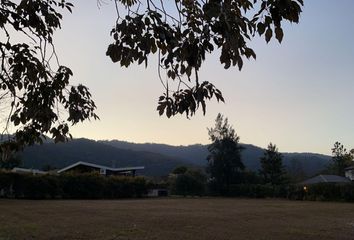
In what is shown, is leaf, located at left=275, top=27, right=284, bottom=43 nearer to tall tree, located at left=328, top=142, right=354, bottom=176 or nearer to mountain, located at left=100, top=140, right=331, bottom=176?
tall tree, located at left=328, top=142, right=354, bottom=176

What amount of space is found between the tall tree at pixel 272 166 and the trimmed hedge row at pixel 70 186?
72.1 ft

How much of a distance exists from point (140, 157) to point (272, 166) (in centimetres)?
6605

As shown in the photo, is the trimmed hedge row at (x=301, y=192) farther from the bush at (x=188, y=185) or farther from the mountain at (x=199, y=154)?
the mountain at (x=199, y=154)

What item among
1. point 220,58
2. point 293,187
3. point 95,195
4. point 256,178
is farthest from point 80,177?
point 220,58

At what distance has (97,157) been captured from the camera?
375 feet

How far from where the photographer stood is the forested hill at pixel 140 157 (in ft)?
310

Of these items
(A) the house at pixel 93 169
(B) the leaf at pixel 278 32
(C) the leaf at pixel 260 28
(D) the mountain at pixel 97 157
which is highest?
(D) the mountain at pixel 97 157

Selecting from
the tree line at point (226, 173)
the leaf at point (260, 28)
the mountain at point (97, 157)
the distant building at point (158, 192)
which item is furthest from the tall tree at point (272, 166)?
the leaf at point (260, 28)

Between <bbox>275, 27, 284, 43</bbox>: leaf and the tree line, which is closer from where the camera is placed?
<bbox>275, 27, 284, 43</bbox>: leaf

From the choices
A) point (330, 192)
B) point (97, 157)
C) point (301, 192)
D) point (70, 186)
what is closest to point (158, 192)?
point (70, 186)

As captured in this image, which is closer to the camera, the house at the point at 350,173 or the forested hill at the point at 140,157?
the house at the point at 350,173

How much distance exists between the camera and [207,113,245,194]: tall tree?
6850 cm

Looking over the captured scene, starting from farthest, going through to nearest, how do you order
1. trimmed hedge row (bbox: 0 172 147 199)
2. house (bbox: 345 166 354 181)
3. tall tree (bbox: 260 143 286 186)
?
house (bbox: 345 166 354 181) < tall tree (bbox: 260 143 286 186) < trimmed hedge row (bbox: 0 172 147 199)


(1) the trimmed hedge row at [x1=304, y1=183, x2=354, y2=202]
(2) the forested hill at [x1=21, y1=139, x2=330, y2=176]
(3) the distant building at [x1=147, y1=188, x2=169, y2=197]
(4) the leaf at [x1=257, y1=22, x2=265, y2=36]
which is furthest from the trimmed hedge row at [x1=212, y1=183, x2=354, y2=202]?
(4) the leaf at [x1=257, y1=22, x2=265, y2=36]
